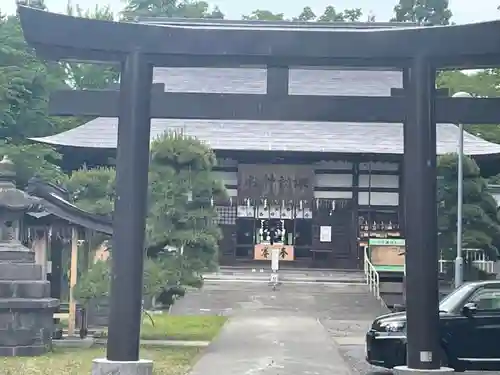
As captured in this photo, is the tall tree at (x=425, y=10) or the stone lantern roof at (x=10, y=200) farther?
the tall tree at (x=425, y=10)

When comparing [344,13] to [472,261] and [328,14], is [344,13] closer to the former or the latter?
[328,14]

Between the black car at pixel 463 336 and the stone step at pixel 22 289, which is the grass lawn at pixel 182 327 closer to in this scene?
the stone step at pixel 22 289

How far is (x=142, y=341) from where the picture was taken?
596 inches

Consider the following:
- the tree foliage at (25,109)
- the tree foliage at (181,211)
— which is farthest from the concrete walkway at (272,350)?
the tree foliage at (25,109)

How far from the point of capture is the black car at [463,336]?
11.4m

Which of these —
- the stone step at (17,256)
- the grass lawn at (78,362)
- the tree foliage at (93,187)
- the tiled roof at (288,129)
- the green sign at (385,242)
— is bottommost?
the grass lawn at (78,362)

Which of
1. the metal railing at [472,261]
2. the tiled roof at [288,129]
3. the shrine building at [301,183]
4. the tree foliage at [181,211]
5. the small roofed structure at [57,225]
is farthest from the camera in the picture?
the shrine building at [301,183]

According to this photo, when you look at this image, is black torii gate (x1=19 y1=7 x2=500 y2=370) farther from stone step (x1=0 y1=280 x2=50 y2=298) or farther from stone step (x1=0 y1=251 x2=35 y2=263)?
stone step (x1=0 y1=251 x2=35 y2=263)

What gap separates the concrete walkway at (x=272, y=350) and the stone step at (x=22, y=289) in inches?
118

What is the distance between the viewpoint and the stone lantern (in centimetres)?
1287

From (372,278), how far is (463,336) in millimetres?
15300

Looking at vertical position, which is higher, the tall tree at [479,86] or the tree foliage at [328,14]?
the tree foliage at [328,14]

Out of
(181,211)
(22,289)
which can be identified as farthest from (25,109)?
(22,289)

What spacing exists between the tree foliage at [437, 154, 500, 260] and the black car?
12909mm
